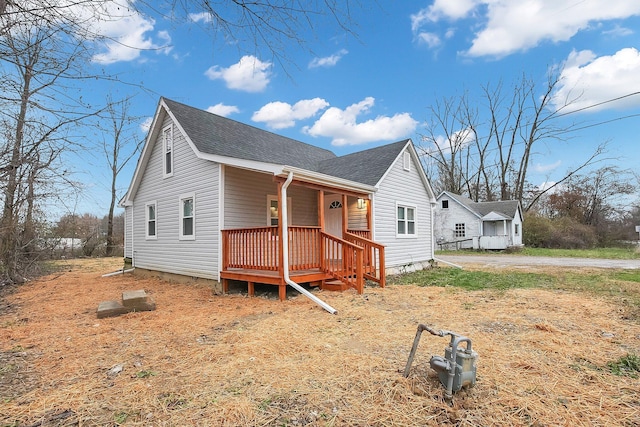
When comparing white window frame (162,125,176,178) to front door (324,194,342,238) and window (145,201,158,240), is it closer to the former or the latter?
window (145,201,158,240)

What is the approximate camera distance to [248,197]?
8.75m

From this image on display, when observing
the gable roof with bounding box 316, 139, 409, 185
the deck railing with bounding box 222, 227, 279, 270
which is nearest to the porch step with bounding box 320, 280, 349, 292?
the deck railing with bounding box 222, 227, 279, 270

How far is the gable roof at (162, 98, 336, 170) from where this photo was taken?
8.80m

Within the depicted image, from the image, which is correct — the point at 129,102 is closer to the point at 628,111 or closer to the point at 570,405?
the point at 570,405

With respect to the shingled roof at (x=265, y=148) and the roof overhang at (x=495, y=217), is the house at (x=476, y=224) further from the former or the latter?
the shingled roof at (x=265, y=148)

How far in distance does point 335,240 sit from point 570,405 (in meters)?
5.23

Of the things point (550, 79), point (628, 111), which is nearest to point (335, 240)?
point (628, 111)

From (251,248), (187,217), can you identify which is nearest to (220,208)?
(251,248)

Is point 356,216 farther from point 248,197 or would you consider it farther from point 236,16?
point 236,16

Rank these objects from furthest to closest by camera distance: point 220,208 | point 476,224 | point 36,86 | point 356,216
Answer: point 476,224 < point 356,216 < point 220,208 < point 36,86

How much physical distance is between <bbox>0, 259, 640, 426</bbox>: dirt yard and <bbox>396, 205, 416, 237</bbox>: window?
4924mm

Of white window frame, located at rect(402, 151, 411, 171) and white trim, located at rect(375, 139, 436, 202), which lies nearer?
white trim, located at rect(375, 139, 436, 202)

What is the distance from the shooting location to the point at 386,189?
10.4 meters

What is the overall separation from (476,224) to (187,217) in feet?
75.3
